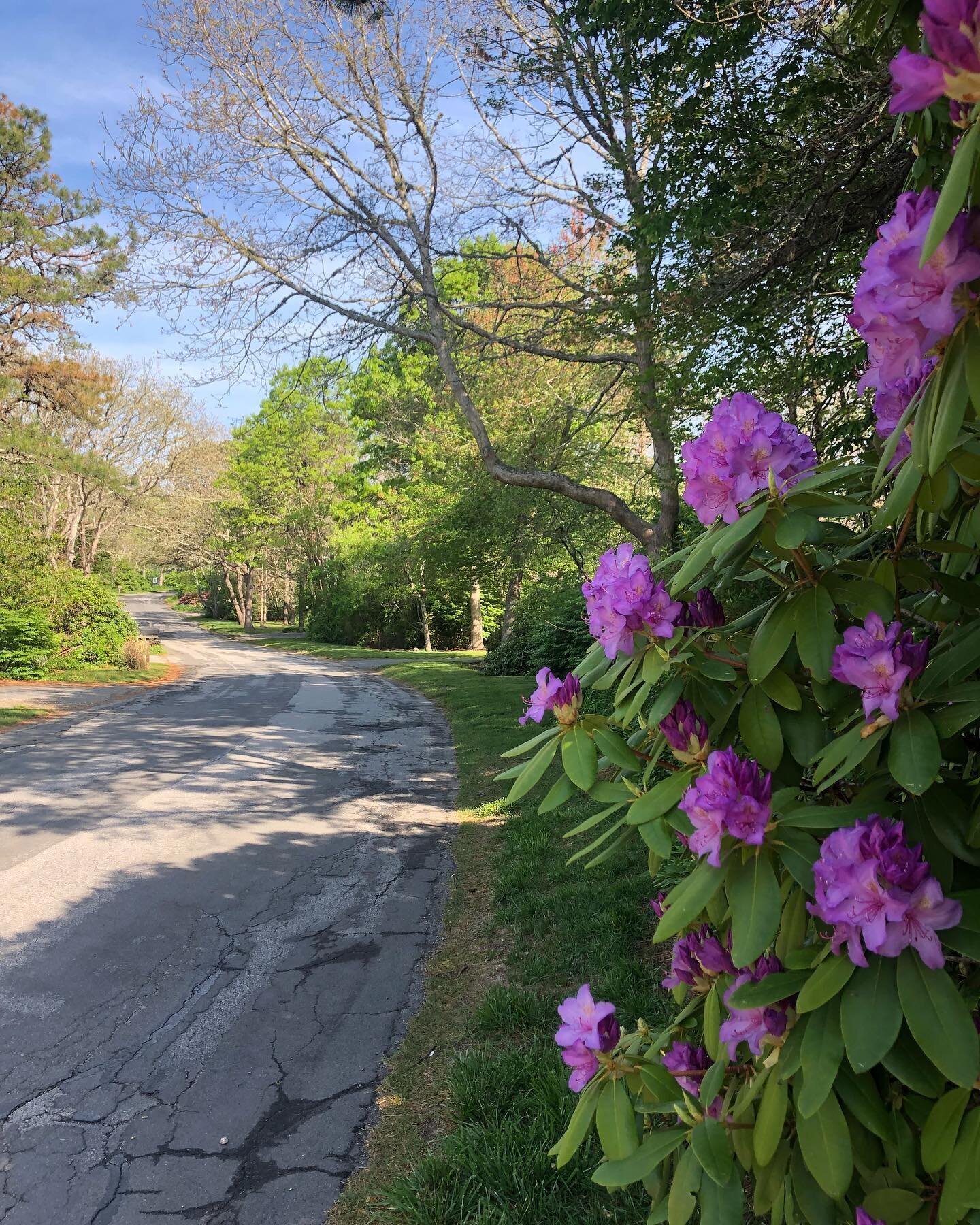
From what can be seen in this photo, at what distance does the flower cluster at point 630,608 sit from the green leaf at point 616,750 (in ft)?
0.50

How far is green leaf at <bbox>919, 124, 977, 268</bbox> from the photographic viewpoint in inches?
28.5

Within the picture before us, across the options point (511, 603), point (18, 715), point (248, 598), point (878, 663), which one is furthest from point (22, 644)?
point (248, 598)

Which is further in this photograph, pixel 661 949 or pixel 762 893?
pixel 661 949

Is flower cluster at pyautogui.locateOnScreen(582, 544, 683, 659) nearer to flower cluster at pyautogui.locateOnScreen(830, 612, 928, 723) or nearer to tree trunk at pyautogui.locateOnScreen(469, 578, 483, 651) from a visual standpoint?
flower cluster at pyautogui.locateOnScreen(830, 612, 928, 723)

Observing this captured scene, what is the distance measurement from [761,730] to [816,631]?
7.1 inches

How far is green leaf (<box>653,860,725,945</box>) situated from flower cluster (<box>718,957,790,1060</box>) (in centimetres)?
12

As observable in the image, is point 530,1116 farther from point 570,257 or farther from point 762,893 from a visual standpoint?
point 570,257

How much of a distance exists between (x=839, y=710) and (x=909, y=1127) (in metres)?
0.58

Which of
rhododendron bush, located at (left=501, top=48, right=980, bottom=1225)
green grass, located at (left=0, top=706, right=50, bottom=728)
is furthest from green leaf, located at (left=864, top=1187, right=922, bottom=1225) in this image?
green grass, located at (left=0, top=706, right=50, bottom=728)

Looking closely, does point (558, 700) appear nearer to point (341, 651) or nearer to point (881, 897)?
point (881, 897)

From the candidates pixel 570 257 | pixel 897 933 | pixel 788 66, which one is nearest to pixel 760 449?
pixel 897 933

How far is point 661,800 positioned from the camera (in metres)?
1.28

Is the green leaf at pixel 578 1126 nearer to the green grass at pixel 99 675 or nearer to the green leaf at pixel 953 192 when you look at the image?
the green leaf at pixel 953 192

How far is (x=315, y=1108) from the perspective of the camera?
326 cm
